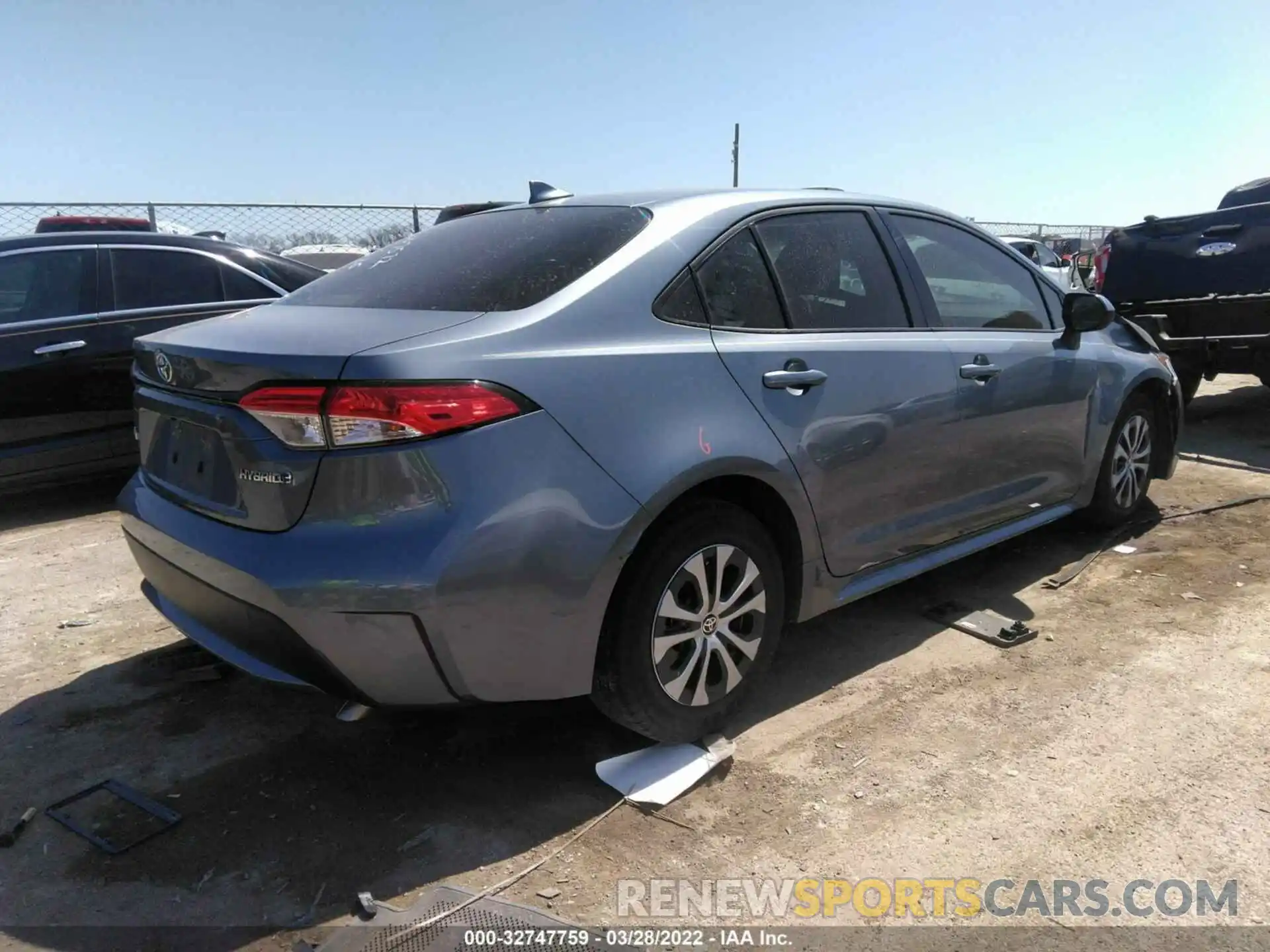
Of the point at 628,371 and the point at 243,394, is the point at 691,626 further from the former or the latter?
the point at 243,394

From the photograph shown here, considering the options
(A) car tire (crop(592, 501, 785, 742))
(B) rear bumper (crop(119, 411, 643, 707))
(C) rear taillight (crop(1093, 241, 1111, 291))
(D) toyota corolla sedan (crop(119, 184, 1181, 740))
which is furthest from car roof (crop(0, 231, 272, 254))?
(C) rear taillight (crop(1093, 241, 1111, 291))

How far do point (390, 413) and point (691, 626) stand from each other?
1088 millimetres

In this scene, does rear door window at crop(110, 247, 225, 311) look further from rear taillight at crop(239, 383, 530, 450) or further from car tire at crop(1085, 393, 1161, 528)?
car tire at crop(1085, 393, 1161, 528)

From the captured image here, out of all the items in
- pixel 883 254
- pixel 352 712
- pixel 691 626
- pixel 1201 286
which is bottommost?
pixel 352 712

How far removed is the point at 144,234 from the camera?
18.6 feet

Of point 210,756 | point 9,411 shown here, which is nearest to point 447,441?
point 210,756

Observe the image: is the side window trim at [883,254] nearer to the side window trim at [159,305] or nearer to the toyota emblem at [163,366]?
the toyota emblem at [163,366]

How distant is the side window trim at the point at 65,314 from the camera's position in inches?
208

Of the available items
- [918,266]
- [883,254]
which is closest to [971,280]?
[918,266]

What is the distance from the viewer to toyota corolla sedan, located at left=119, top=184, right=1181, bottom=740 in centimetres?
222

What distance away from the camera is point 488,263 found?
110 inches

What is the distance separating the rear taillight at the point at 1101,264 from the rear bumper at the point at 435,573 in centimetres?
709

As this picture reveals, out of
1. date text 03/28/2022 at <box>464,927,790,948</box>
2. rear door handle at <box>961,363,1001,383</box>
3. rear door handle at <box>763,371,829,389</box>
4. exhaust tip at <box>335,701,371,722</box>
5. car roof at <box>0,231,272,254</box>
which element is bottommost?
date text 03/28/2022 at <box>464,927,790,948</box>

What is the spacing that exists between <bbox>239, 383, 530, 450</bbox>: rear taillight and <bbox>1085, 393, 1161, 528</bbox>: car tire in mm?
3521
